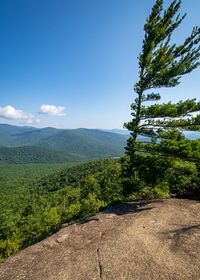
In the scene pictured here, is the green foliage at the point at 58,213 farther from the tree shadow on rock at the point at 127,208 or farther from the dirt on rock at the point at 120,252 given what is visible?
the dirt on rock at the point at 120,252

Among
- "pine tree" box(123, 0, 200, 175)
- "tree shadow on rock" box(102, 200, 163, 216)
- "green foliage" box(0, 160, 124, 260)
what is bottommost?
"green foliage" box(0, 160, 124, 260)

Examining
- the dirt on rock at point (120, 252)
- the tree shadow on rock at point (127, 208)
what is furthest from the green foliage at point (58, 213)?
the dirt on rock at point (120, 252)

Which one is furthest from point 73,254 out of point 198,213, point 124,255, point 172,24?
point 172,24

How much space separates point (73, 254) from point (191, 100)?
10.9 meters

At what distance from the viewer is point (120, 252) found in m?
7.57

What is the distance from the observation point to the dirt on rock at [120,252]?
21.5 feet

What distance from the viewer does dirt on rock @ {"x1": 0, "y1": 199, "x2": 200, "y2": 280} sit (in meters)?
6.55

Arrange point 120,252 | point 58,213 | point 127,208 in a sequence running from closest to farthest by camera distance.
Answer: point 120,252, point 127,208, point 58,213

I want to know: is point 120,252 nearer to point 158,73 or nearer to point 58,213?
point 158,73

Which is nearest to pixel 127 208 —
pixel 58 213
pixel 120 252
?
pixel 120 252

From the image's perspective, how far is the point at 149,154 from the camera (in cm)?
1518

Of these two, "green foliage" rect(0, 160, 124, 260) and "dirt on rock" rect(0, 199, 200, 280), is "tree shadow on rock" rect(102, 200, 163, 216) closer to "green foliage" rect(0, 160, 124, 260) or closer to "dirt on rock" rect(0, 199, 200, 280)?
"dirt on rock" rect(0, 199, 200, 280)

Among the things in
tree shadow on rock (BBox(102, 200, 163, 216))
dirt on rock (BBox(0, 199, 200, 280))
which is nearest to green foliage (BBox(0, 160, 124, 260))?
tree shadow on rock (BBox(102, 200, 163, 216))

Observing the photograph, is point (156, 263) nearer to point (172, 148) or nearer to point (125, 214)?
point (125, 214)
